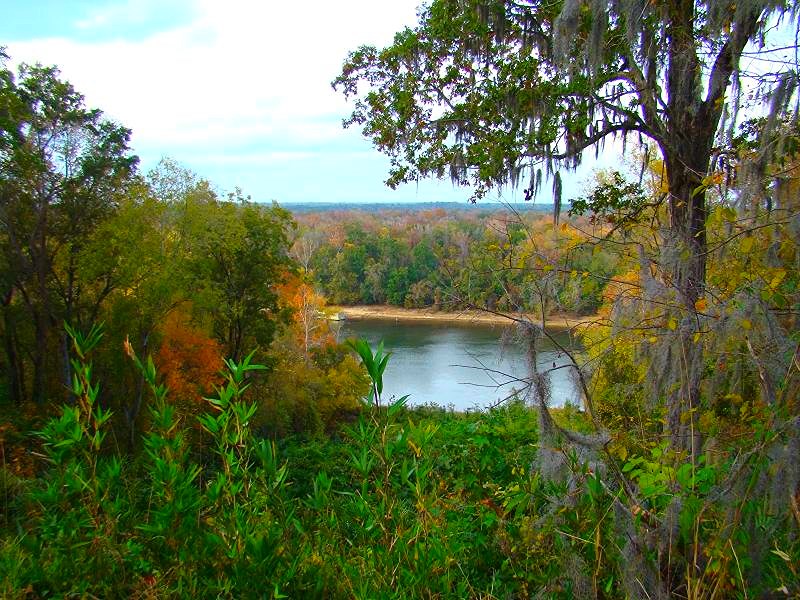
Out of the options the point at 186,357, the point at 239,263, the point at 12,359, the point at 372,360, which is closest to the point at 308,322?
the point at 239,263

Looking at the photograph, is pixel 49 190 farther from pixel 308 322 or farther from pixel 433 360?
pixel 433 360

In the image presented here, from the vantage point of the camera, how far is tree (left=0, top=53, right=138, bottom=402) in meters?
13.2

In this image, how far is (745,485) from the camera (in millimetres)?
1935

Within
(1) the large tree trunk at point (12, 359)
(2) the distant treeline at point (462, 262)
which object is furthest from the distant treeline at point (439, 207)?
(1) the large tree trunk at point (12, 359)

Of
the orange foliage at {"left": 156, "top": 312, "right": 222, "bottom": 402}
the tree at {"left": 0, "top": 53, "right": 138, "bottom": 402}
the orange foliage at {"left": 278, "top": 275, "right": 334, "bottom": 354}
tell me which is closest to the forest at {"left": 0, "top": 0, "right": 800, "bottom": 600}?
the tree at {"left": 0, "top": 53, "right": 138, "bottom": 402}

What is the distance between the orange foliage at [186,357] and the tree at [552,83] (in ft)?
38.2

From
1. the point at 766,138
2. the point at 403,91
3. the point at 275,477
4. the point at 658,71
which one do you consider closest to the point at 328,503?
the point at 275,477

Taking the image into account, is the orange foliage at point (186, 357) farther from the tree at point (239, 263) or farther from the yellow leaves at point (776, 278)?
the yellow leaves at point (776, 278)

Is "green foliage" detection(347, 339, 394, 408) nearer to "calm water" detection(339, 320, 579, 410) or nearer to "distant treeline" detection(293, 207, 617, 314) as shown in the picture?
"distant treeline" detection(293, 207, 617, 314)

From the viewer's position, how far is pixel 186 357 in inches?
707

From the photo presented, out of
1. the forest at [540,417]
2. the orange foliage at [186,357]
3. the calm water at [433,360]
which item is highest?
the forest at [540,417]

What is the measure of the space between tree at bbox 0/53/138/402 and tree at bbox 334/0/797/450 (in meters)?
8.90

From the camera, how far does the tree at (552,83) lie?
195 inches

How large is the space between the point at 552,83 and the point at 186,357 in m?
14.2
